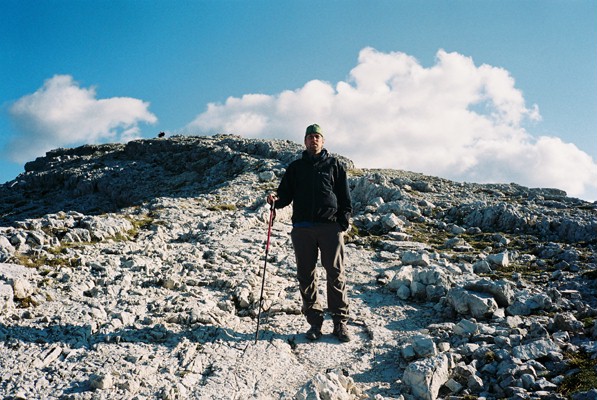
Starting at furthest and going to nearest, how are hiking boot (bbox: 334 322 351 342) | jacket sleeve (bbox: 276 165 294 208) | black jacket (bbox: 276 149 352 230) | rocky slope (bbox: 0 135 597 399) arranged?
jacket sleeve (bbox: 276 165 294 208) → hiking boot (bbox: 334 322 351 342) → black jacket (bbox: 276 149 352 230) → rocky slope (bbox: 0 135 597 399)

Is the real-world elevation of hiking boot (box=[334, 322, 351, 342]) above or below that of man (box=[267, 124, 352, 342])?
below

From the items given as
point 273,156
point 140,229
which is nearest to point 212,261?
point 140,229

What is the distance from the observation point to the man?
8.40 metres

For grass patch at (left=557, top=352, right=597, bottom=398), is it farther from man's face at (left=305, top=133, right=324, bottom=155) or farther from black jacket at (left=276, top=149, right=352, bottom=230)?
man's face at (left=305, top=133, right=324, bottom=155)

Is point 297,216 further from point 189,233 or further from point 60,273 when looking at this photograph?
point 189,233

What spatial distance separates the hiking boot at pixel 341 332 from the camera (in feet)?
27.9

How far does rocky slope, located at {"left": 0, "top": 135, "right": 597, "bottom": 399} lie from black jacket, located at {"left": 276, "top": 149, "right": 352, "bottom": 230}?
2590mm

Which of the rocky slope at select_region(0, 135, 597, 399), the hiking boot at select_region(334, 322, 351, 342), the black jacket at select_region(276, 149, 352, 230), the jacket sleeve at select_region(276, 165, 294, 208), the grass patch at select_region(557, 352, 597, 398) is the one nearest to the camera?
the grass patch at select_region(557, 352, 597, 398)

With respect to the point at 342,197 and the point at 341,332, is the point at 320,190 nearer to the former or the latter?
the point at 342,197

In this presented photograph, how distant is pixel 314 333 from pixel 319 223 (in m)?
2.28

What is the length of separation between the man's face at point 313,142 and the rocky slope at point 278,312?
3884 millimetres

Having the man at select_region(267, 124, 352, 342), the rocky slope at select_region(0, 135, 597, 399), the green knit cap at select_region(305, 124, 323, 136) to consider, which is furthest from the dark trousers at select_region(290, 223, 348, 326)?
the green knit cap at select_region(305, 124, 323, 136)

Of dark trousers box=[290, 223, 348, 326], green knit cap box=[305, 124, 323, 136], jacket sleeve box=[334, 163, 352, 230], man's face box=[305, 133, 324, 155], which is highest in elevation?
green knit cap box=[305, 124, 323, 136]

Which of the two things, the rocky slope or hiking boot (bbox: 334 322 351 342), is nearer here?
the rocky slope
